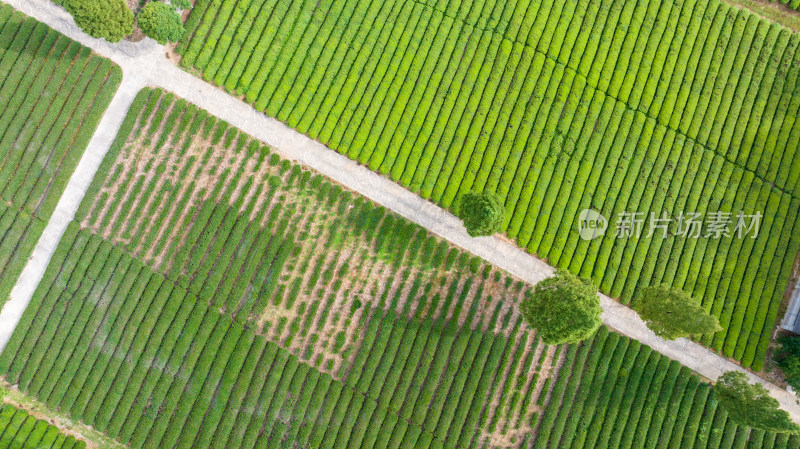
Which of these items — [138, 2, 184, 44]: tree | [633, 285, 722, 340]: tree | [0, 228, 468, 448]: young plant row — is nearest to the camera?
[633, 285, 722, 340]: tree

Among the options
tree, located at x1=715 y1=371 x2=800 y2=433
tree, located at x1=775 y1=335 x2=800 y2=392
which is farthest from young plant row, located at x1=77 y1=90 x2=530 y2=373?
tree, located at x1=775 y1=335 x2=800 y2=392

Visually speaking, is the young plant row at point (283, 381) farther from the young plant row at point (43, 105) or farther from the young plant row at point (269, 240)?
the young plant row at point (43, 105)

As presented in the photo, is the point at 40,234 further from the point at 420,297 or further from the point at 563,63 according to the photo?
the point at 563,63

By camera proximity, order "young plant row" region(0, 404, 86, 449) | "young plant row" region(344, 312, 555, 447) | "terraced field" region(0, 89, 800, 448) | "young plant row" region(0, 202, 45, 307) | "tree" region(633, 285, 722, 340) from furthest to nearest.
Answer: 1. "young plant row" region(344, 312, 555, 447)
2. "young plant row" region(0, 202, 45, 307)
3. "terraced field" region(0, 89, 800, 448)
4. "young plant row" region(0, 404, 86, 449)
5. "tree" region(633, 285, 722, 340)

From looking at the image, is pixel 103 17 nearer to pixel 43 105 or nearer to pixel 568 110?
pixel 43 105

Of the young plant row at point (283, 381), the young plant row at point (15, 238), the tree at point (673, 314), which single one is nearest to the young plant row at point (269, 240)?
the young plant row at point (283, 381)

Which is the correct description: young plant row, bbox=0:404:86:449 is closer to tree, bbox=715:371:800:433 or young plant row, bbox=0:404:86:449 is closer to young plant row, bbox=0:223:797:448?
young plant row, bbox=0:223:797:448
